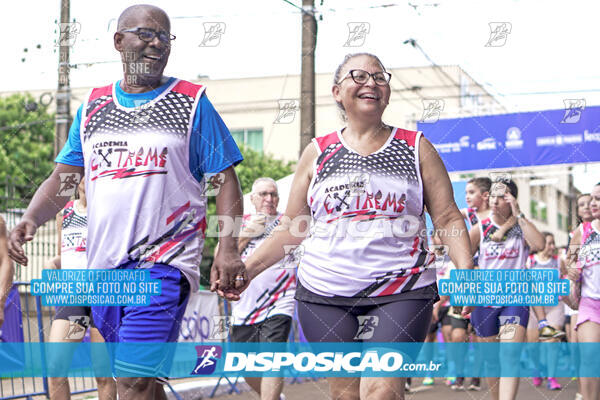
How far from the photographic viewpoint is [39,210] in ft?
13.0

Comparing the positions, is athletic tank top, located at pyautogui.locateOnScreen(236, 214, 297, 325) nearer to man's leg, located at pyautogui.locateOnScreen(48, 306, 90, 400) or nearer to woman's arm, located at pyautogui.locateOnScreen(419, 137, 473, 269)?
man's leg, located at pyautogui.locateOnScreen(48, 306, 90, 400)

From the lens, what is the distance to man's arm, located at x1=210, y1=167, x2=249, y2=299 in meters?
3.63

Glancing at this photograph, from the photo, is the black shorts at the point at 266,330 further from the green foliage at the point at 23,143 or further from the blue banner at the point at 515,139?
the green foliage at the point at 23,143

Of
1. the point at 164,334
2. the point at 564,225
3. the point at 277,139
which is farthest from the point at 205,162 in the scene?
the point at 564,225

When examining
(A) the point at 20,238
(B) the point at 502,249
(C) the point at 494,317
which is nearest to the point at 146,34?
(A) the point at 20,238

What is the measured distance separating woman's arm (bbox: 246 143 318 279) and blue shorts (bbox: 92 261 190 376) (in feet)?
2.46

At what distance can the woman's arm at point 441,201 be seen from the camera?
4156 millimetres

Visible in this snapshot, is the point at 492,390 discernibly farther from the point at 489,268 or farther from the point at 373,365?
the point at 373,365

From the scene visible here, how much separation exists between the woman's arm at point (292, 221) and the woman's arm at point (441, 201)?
1.86ft

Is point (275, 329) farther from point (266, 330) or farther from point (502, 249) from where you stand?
point (502, 249)

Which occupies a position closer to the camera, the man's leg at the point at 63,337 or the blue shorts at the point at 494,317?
the man's leg at the point at 63,337

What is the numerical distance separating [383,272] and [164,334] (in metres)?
1.08

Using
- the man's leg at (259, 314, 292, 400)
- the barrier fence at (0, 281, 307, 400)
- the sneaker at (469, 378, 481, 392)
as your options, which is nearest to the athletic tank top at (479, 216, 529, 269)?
the man's leg at (259, 314, 292, 400)

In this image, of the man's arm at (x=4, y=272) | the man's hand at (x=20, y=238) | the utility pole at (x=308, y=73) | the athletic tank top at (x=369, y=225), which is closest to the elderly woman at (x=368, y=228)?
the athletic tank top at (x=369, y=225)
